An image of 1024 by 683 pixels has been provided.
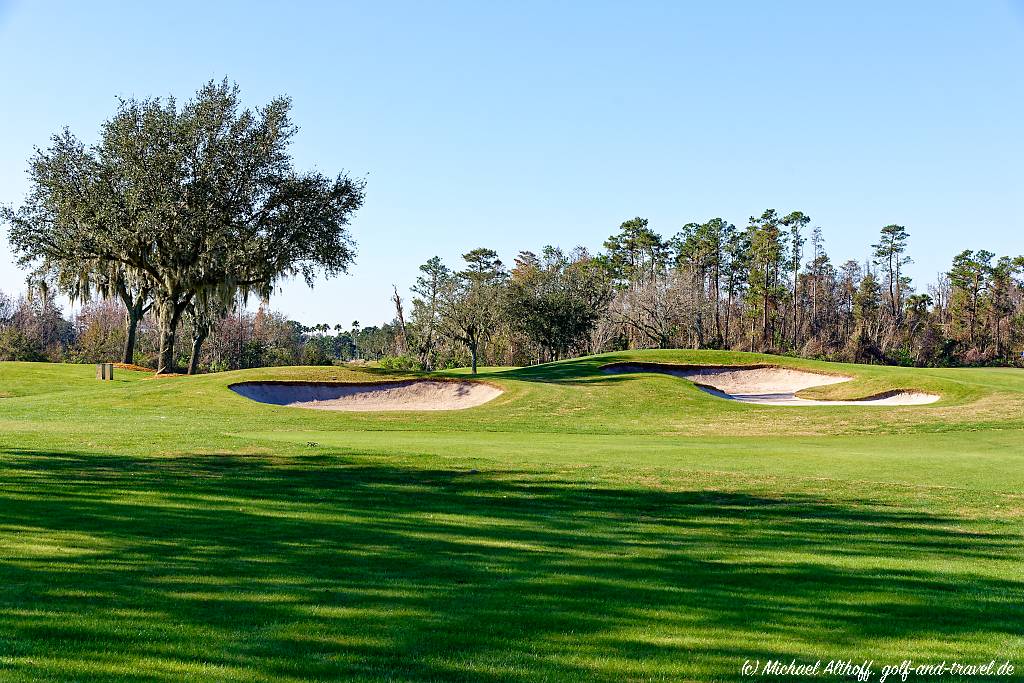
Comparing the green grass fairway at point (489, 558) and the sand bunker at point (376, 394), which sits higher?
the sand bunker at point (376, 394)

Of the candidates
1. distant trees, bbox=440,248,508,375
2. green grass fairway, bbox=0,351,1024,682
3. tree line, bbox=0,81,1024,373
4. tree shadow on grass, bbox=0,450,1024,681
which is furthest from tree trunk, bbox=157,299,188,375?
tree shadow on grass, bbox=0,450,1024,681

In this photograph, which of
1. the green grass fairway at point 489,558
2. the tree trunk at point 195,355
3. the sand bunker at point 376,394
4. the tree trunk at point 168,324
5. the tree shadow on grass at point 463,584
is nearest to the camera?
the tree shadow on grass at point 463,584

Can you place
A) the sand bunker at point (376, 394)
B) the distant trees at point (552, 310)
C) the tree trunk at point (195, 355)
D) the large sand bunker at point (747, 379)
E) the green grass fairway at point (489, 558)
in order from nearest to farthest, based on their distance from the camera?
the green grass fairway at point (489, 558) → the sand bunker at point (376, 394) → the large sand bunker at point (747, 379) → the tree trunk at point (195, 355) → the distant trees at point (552, 310)

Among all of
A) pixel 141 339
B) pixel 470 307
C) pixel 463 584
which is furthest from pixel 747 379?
pixel 141 339

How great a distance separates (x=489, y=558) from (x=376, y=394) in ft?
95.2

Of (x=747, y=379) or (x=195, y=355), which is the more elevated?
(x=195, y=355)

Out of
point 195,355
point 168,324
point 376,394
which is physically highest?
point 168,324

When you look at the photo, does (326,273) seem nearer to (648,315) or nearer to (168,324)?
(168,324)

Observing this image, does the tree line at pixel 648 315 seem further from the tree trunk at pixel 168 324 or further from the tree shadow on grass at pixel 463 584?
the tree shadow on grass at pixel 463 584

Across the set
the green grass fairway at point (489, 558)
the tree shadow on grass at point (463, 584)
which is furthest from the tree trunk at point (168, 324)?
the tree shadow on grass at point (463, 584)

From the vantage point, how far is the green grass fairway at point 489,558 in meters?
6.07

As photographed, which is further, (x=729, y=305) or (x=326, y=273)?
(x=729, y=305)

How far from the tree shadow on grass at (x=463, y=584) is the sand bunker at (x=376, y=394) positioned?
22866 mm

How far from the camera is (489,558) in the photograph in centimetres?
903
